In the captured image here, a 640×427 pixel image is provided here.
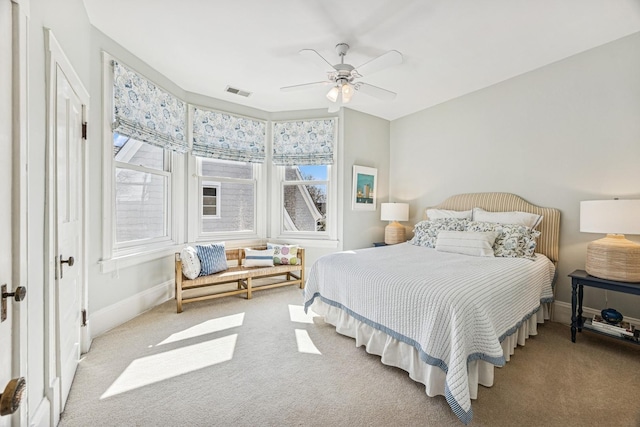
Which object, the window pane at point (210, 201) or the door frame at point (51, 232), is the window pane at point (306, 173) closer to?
the window pane at point (210, 201)

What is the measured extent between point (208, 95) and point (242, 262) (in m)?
2.37

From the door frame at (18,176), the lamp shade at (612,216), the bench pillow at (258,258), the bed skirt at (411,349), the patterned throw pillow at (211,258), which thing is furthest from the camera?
the bench pillow at (258,258)

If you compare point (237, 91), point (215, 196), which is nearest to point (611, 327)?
point (215, 196)

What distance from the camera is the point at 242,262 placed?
12.8ft

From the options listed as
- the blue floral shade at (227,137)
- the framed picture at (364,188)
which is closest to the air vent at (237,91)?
the blue floral shade at (227,137)

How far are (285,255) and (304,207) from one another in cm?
97

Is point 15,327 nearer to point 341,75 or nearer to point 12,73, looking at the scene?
point 12,73

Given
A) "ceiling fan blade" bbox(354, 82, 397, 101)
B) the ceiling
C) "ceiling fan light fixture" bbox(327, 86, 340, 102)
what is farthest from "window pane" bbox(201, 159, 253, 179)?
"ceiling fan blade" bbox(354, 82, 397, 101)

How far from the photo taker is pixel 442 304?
1667mm

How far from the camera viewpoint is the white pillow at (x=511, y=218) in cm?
300

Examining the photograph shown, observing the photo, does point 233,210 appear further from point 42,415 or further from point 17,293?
point 17,293

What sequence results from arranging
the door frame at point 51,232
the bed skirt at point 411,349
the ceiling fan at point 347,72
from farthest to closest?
1. the ceiling fan at point 347,72
2. the bed skirt at point 411,349
3. the door frame at point 51,232

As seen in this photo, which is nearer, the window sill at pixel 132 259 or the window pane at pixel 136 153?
the window sill at pixel 132 259

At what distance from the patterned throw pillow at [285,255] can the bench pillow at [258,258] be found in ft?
0.30
